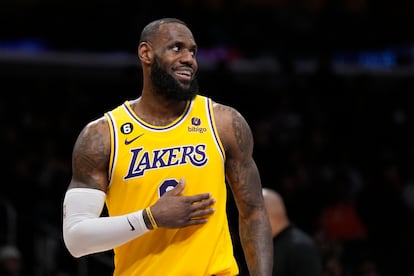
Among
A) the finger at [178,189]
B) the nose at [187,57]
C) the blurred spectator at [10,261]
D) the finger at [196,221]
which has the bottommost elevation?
the blurred spectator at [10,261]

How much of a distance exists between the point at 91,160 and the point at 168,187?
1.22 ft

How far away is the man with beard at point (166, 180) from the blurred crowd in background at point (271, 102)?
367cm

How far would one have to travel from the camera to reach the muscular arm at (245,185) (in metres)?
4.16

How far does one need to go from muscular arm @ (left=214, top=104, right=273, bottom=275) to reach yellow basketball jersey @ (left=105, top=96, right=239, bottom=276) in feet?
0.25

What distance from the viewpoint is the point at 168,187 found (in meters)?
4.03

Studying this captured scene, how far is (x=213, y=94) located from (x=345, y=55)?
4.54 metres

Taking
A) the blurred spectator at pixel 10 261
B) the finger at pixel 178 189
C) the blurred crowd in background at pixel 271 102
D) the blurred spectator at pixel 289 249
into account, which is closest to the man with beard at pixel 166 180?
the finger at pixel 178 189

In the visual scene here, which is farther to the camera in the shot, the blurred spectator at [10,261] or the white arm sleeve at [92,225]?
the blurred spectator at [10,261]

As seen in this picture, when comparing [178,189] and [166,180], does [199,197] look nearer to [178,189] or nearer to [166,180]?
[178,189]

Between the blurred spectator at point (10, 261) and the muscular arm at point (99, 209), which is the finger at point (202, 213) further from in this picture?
the blurred spectator at point (10, 261)

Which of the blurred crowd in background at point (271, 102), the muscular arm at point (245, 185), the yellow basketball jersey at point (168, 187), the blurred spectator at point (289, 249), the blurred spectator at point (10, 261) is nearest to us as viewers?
the yellow basketball jersey at point (168, 187)

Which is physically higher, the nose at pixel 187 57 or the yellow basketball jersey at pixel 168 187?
the nose at pixel 187 57

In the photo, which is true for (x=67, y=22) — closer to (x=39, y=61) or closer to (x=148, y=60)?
(x=39, y=61)

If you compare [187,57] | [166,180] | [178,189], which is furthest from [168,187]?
[187,57]
